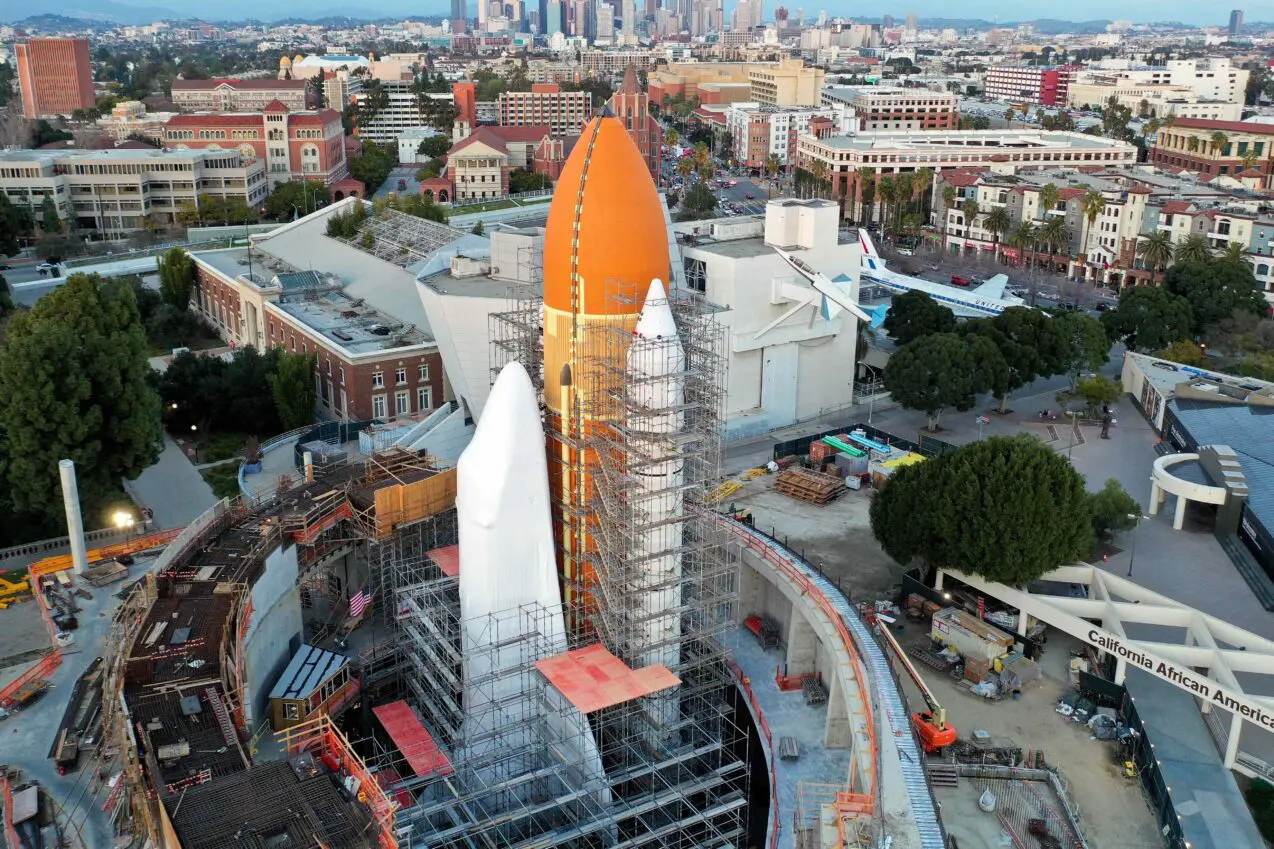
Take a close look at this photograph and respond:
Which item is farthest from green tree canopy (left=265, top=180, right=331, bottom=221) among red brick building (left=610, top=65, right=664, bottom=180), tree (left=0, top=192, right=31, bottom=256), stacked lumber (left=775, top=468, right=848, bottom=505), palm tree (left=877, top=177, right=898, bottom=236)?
stacked lumber (left=775, top=468, right=848, bottom=505)

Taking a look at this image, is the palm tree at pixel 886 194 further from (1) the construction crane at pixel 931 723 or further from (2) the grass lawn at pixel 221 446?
(1) the construction crane at pixel 931 723

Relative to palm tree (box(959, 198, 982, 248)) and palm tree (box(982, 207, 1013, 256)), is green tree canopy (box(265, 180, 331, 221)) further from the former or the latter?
palm tree (box(982, 207, 1013, 256))

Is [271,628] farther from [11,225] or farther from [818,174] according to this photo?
[818,174]

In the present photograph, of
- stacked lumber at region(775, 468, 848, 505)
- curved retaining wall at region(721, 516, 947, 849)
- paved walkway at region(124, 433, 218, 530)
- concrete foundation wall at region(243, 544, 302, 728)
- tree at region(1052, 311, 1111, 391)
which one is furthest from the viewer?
tree at region(1052, 311, 1111, 391)

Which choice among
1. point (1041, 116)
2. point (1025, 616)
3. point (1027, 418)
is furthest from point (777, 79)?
point (1025, 616)

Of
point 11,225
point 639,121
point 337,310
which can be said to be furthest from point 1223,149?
point 11,225

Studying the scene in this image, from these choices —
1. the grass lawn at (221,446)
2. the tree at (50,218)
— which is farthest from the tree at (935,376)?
the tree at (50,218)
